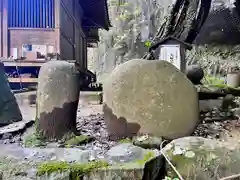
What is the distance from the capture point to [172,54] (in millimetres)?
7070

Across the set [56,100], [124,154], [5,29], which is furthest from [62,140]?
[5,29]

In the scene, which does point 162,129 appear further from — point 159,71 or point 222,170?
point 222,170

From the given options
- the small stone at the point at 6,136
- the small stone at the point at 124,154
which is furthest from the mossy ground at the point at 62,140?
the small stone at the point at 124,154

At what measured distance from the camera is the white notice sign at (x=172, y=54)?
22.9ft

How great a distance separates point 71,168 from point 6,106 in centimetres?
254

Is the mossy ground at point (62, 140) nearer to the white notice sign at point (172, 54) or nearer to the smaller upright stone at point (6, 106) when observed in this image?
the smaller upright stone at point (6, 106)

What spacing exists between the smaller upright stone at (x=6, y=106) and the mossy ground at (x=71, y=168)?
2325 millimetres

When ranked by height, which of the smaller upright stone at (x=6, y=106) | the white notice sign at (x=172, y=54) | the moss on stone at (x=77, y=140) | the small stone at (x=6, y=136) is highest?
the white notice sign at (x=172, y=54)

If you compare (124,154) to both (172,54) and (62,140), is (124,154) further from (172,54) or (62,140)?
(172,54)

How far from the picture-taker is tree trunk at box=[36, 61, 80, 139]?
361 cm

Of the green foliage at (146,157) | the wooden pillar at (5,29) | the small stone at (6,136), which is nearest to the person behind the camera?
the green foliage at (146,157)

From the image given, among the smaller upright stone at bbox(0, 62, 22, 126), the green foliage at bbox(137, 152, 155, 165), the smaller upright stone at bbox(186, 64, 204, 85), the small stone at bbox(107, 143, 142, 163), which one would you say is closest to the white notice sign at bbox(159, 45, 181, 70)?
the smaller upright stone at bbox(186, 64, 204, 85)

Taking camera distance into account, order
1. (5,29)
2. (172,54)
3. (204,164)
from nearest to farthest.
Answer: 1. (204,164)
2. (172,54)
3. (5,29)

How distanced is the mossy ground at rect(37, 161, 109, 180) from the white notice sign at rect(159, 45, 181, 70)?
4.81m
